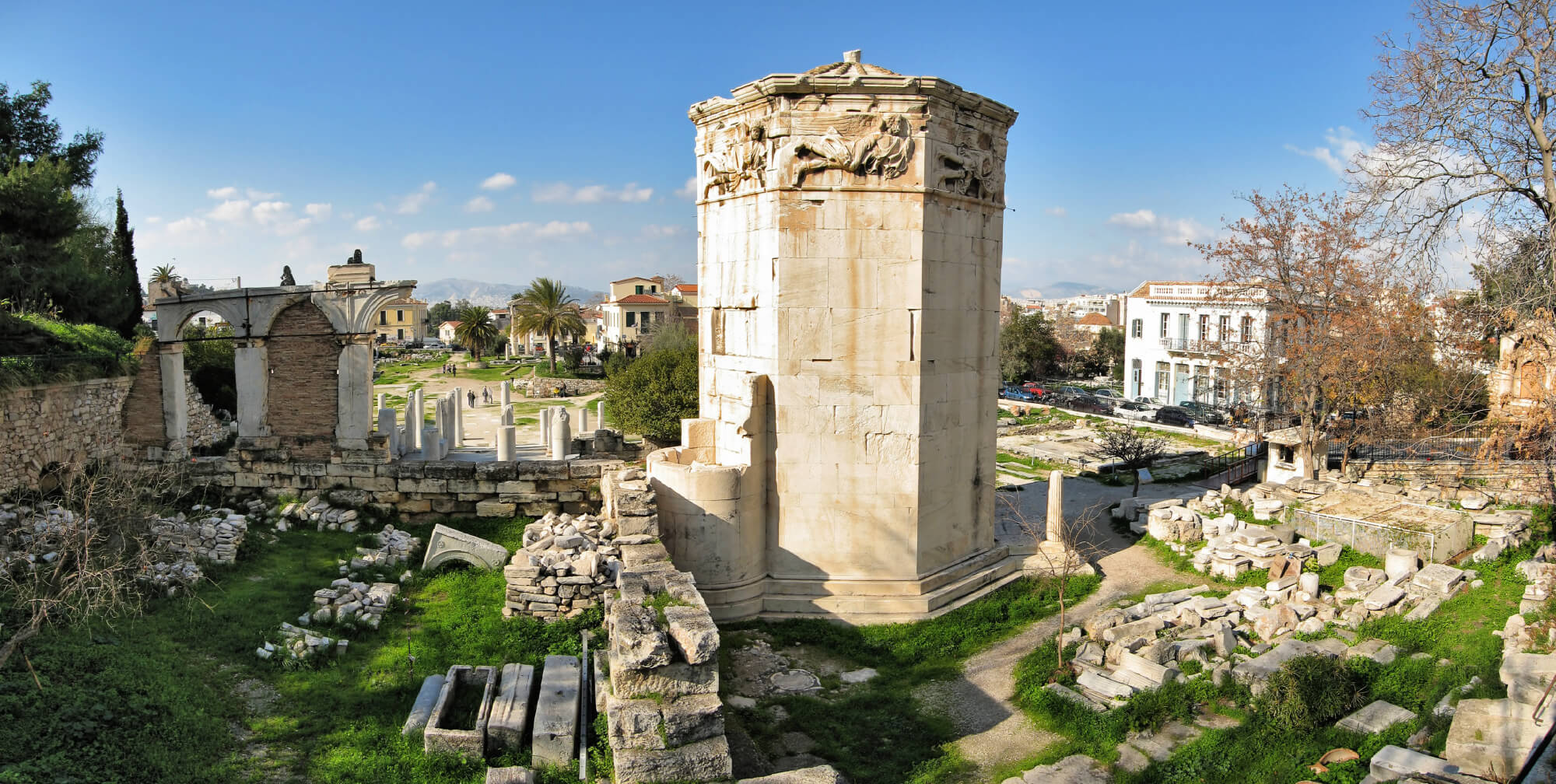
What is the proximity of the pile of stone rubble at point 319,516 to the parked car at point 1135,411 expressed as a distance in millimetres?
29019

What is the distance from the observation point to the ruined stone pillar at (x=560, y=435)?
16.8 metres

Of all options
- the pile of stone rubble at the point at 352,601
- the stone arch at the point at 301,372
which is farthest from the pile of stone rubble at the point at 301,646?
the stone arch at the point at 301,372

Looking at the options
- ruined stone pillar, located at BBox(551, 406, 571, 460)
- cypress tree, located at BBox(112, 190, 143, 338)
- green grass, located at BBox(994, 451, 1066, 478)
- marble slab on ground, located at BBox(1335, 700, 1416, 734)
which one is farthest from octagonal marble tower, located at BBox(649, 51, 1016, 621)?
cypress tree, located at BBox(112, 190, 143, 338)

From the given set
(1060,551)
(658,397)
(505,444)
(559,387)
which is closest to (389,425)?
(505,444)

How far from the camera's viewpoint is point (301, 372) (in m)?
14.8

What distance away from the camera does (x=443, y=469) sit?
13.5 meters

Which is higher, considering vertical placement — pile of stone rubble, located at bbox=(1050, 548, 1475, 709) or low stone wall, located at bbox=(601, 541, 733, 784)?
low stone wall, located at bbox=(601, 541, 733, 784)

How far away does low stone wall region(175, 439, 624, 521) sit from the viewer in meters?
13.4

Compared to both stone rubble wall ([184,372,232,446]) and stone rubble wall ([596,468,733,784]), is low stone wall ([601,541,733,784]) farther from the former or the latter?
stone rubble wall ([184,372,232,446])

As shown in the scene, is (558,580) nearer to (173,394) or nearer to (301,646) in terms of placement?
(301,646)

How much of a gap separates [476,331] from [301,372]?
127 ft

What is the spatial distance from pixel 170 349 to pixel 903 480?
42.4 feet

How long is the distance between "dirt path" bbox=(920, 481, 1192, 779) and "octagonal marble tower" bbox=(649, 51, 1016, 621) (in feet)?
3.96

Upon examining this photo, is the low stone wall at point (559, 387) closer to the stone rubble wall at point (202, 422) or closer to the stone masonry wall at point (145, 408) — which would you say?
the stone rubble wall at point (202, 422)
